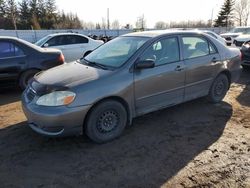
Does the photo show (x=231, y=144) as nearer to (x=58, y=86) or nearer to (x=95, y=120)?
(x=95, y=120)

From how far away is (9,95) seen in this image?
24.1ft

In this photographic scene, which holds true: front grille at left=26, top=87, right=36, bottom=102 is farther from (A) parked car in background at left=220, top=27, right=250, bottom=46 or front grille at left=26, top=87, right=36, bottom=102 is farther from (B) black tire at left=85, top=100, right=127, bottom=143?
(A) parked car in background at left=220, top=27, right=250, bottom=46

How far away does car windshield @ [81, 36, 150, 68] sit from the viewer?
15.7 feet

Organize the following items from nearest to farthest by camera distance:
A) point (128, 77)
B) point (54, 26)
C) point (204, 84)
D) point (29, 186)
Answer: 1. point (29, 186)
2. point (128, 77)
3. point (204, 84)
4. point (54, 26)

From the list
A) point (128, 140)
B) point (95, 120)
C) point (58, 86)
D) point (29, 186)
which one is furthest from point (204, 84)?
point (29, 186)

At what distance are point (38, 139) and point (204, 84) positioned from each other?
339 cm

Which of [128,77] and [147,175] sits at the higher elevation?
[128,77]

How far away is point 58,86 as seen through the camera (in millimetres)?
4148

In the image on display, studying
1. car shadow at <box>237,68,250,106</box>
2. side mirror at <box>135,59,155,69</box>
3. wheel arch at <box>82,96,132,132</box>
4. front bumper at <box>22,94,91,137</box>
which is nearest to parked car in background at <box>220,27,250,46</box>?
car shadow at <box>237,68,250,106</box>

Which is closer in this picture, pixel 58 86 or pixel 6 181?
pixel 6 181

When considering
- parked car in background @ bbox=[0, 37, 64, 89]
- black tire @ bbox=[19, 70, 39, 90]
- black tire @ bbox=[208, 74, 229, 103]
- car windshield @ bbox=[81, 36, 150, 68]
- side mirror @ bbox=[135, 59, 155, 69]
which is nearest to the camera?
side mirror @ bbox=[135, 59, 155, 69]

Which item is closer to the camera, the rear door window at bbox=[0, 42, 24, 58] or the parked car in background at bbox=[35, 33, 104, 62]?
the rear door window at bbox=[0, 42, 24, 58]

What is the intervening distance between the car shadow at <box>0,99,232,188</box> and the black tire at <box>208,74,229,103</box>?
79cm

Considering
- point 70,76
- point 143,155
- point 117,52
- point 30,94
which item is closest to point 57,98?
point 70,76
